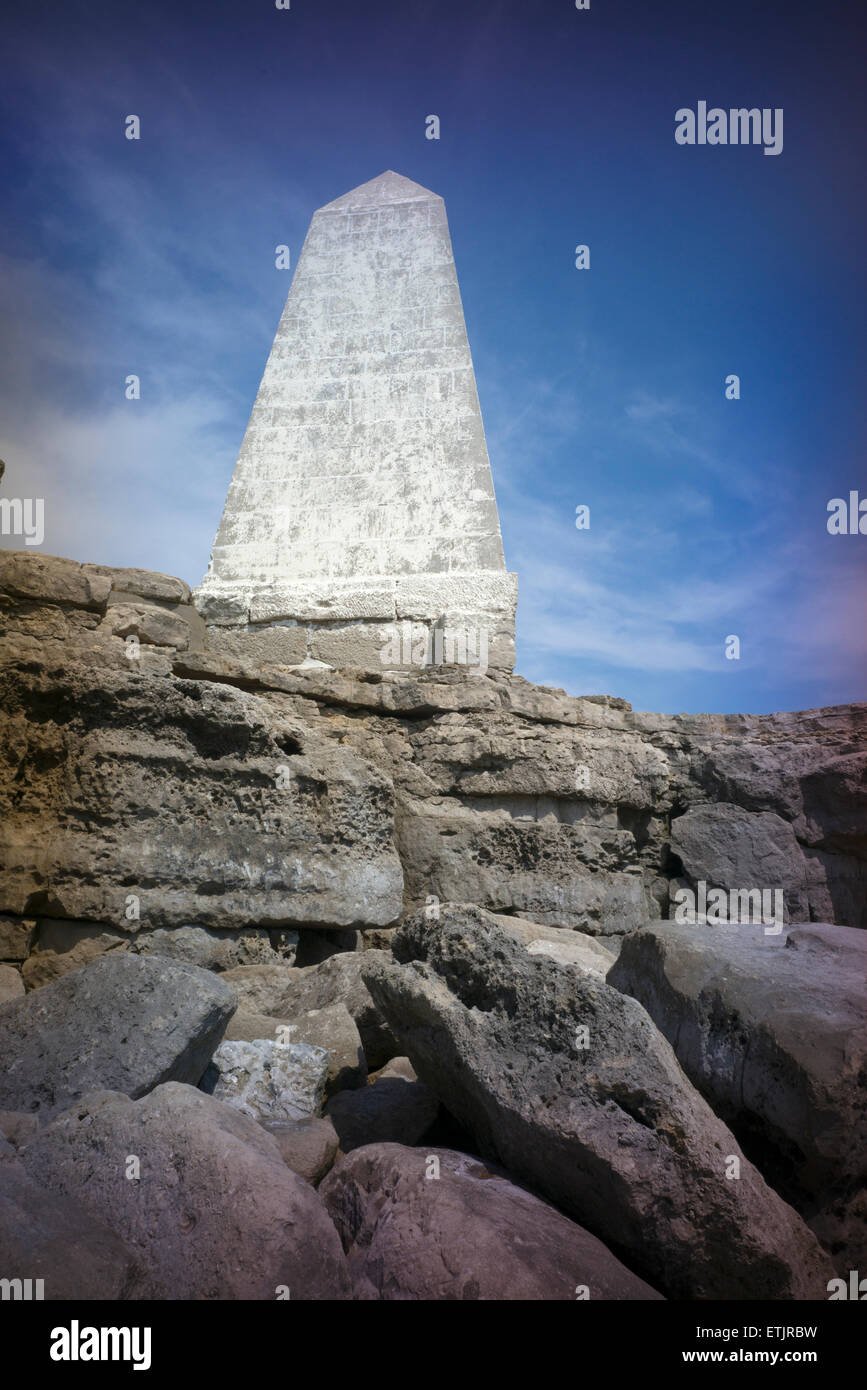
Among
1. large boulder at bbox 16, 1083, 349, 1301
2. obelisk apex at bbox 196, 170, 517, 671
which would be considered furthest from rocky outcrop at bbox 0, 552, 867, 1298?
obelisk apex at bbox 196, 170, 517, 671

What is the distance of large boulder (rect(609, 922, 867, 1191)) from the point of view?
88.8 inches

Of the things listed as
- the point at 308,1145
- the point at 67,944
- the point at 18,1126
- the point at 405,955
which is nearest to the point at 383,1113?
the point at 308,1145

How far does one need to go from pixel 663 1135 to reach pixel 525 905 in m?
2.13

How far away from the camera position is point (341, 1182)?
2.22m

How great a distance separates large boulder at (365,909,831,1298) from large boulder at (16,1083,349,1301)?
0.58 m

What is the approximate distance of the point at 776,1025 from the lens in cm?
244

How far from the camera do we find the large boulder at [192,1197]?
5.82 feet

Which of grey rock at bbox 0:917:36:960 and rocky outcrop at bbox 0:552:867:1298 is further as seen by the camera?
grey rock at bbox 0:917:36:960

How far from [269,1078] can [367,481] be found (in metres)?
4.40

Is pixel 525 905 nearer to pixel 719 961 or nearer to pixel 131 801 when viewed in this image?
pixel 719 961

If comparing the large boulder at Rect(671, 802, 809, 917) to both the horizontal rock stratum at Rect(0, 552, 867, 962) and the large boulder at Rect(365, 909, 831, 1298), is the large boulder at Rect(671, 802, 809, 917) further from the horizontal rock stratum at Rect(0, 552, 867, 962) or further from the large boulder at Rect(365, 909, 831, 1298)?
the large boulder at Rect(365, 909, 831, 1298)

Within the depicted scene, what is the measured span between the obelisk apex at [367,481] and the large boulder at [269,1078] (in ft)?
10.0

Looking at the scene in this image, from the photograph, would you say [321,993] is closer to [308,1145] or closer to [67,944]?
[308,1145]

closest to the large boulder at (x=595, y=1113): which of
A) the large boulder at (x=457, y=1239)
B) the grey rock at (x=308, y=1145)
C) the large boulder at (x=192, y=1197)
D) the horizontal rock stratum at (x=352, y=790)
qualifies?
the large boulder at (x=457, y=1239)
